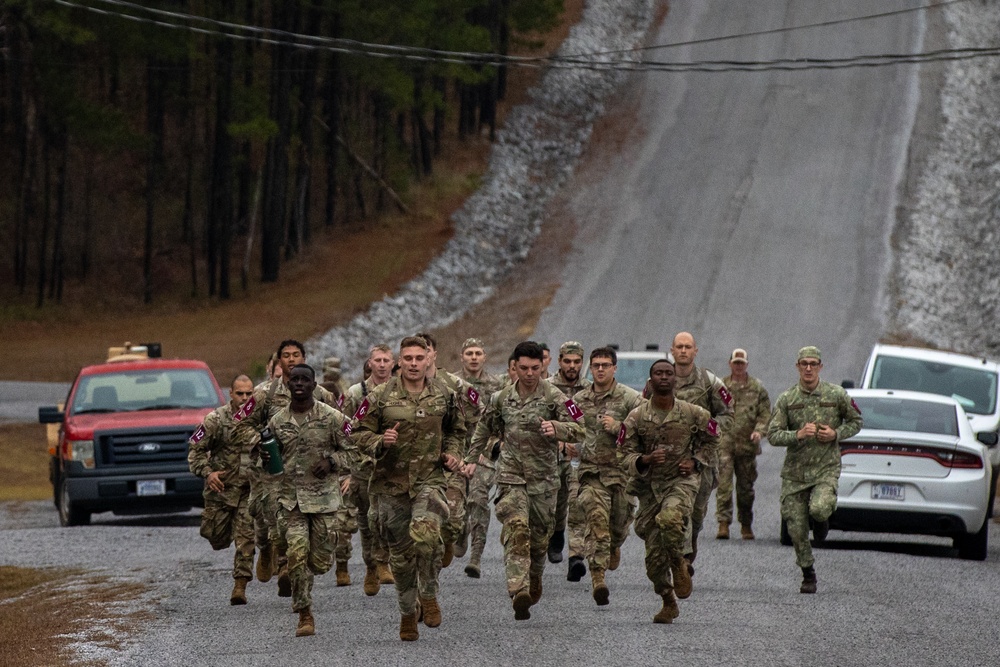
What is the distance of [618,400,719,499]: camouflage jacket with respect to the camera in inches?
455

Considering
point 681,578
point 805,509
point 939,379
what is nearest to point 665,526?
point 681,578

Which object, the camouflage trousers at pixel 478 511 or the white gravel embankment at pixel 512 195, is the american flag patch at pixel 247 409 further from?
the white gravel embankment at pixel 512 195

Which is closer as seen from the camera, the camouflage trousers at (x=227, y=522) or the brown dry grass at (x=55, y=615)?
the brown dry grass at (x=55, y=615)

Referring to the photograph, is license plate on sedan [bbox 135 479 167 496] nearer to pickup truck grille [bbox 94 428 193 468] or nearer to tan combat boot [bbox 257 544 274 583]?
pickup truck grille [bbox 94 428 193 468]

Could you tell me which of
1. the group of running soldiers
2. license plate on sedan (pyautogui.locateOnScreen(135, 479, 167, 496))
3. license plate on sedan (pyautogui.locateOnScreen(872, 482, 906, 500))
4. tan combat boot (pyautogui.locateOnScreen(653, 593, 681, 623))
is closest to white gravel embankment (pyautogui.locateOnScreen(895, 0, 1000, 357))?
license plate on sedan (pyautogui.locateOnScreen(872, 482, 906, 500))

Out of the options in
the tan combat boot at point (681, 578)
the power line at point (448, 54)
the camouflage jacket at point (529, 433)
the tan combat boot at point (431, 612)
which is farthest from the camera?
the power line at point (448, 54)

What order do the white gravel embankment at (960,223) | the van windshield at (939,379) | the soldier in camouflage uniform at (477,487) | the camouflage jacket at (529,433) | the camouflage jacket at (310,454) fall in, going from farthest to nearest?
the white gravel embankment at (960,223) < the van windshield at (939,379) < the soldier in camouflage uniform at (477,487) < the camouflage jacket at (529,433) < the camouflage jacket at (310,454)

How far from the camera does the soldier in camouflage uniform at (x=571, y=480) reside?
12500 millimetres

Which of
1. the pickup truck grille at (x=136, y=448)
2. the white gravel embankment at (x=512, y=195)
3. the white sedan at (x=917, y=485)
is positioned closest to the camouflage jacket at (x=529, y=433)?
the white sedan at (x=917, y=485)

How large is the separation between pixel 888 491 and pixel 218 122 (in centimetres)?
3610

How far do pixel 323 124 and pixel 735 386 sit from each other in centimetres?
3812

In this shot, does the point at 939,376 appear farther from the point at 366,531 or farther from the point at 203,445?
the point at 203,445

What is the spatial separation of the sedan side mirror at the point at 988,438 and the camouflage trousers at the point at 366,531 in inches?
318

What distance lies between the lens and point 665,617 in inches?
433
